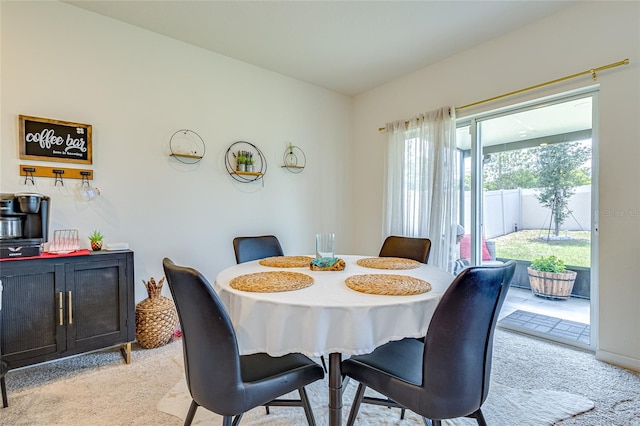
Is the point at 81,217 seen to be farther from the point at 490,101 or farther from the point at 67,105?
the point at 490,101

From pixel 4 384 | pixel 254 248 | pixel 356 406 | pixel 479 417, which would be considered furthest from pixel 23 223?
pixel 479 417

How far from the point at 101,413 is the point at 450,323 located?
1.87 metres

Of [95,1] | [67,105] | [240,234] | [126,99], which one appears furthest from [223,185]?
[95,1]

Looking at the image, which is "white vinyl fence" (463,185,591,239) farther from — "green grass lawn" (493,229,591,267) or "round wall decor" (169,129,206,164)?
"round wall decor" (169,129,206,164)

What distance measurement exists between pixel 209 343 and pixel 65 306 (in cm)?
159

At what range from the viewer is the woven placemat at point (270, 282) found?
Result: 54.8 inches

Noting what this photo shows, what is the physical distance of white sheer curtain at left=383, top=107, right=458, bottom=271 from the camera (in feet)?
10.2

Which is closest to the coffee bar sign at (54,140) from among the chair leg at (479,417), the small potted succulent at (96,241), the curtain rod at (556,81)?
the small potted succulent at (96,241)

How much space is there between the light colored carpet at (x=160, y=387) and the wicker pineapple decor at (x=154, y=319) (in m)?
0.09

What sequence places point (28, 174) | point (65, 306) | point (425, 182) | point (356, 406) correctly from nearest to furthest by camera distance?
point (356, 406), point (65, 306), point (28, 174), point (425, 182)

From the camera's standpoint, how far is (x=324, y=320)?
121 cm

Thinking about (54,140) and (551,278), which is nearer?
(54,140)

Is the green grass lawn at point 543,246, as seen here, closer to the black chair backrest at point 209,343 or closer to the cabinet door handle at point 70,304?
the black chair backrest at point 209,343

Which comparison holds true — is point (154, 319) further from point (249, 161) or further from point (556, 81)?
point (556, 81)
